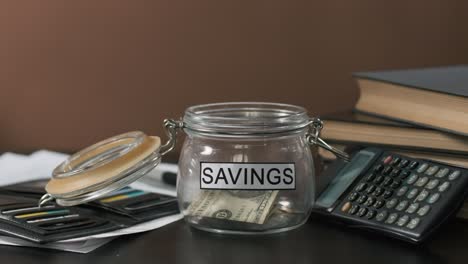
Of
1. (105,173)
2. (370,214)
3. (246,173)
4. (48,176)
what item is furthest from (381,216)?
(48,176)

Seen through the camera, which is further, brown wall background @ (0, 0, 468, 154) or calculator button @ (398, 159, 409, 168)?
brown wall background @ (0, 0, 468, 154)

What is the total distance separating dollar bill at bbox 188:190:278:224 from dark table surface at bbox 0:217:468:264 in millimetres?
18

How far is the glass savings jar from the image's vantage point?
0.66m

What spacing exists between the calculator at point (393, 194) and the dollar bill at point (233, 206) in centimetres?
6

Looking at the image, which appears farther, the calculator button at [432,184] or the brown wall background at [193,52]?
the brown wall background at [193,52]

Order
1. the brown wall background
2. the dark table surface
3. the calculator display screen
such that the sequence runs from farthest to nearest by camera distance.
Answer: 1. the brown wall background
2. the calculator display screen
3. the dark table surface

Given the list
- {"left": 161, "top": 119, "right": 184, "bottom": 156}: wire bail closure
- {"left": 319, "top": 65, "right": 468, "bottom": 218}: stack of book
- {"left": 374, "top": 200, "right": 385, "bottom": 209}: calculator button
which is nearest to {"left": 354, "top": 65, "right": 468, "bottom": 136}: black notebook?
{"left": 319, "top": 65, "right": 468, "bottom": 218}: stack of book

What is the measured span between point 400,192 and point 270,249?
14 cm

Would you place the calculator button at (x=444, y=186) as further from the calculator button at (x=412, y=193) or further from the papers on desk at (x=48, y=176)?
the papers on desk at (x=48, y=176)

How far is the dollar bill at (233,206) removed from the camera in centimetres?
67

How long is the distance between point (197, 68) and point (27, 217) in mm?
451

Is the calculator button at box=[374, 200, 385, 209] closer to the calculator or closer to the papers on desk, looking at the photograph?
the calculator

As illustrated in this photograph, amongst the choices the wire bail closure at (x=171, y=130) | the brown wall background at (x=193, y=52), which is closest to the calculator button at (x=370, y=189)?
the wire bail closure at (x=171, y=130)

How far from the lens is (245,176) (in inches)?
25.9
